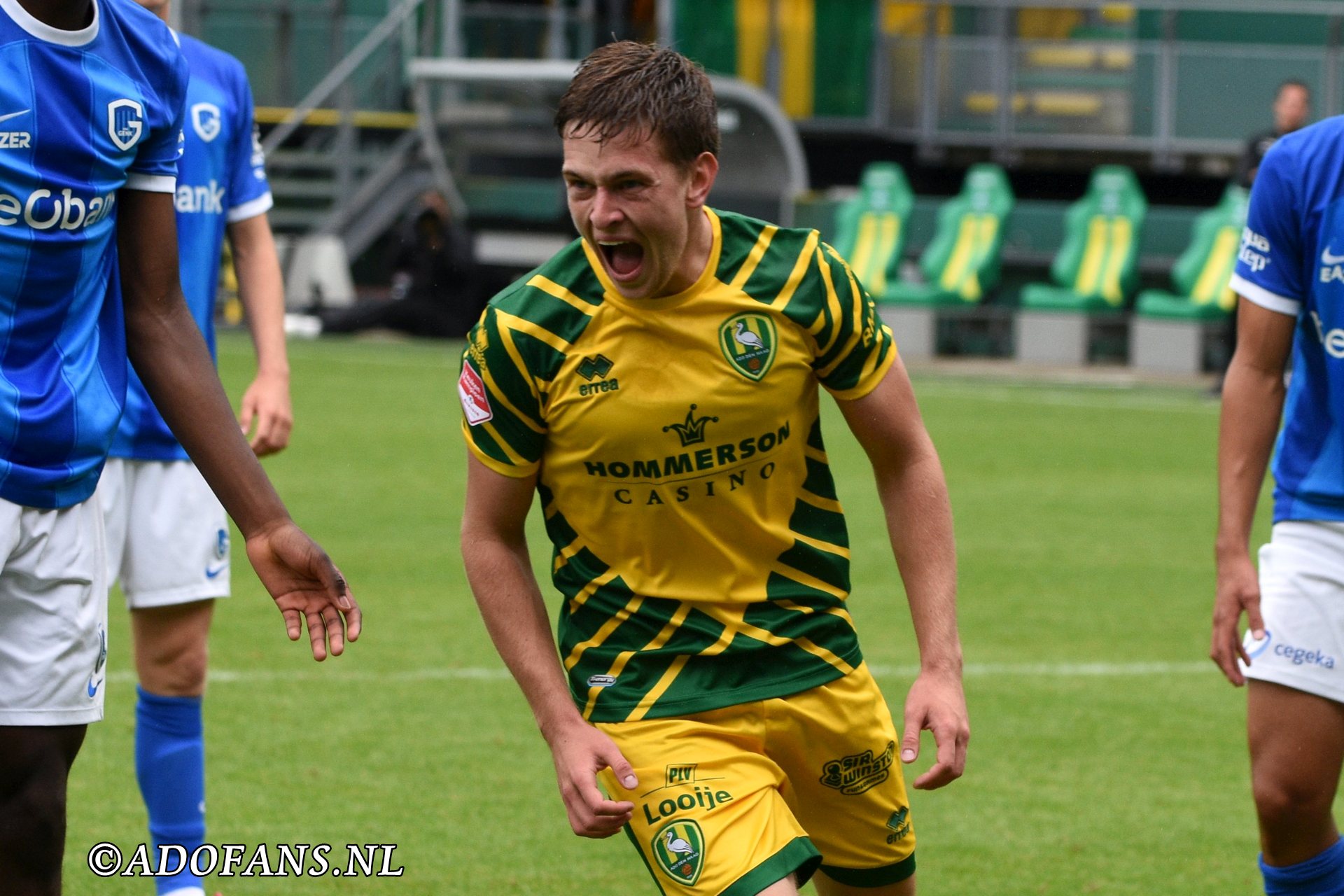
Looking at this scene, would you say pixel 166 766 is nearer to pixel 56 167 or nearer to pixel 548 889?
pixel 548 889

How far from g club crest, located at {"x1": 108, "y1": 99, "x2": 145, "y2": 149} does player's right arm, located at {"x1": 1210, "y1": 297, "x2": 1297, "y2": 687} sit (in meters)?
2.11

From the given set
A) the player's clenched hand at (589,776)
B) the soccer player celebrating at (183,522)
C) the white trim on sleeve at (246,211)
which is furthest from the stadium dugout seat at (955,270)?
the player's clenched hand at (589,776)

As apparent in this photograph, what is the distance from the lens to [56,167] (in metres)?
3.04

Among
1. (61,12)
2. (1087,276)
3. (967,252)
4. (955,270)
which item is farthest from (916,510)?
(967,252)

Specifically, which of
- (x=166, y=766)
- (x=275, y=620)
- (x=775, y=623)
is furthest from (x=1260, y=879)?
(x=275, y=620)

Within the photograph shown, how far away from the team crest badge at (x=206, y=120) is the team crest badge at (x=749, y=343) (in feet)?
6.35

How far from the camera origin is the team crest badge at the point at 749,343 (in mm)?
3420

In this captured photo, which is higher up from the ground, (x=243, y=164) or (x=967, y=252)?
(x=243, y=164)

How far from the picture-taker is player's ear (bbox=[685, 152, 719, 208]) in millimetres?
3314

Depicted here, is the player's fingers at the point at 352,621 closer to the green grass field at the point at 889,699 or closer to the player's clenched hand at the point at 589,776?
the player's clenched hand at the point at 589,776

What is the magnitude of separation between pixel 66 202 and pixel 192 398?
39 cm

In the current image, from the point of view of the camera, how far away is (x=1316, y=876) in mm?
4004

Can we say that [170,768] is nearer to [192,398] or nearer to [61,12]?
[192,398]

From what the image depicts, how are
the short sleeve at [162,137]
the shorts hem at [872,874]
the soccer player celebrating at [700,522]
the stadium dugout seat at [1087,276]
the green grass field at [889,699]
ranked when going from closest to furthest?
the short sleeve at [162,137] → the soccer player celebrating at [700,522] → the shorts hem at [872,874] → the green grass field at [889,699] → the stadium dugout seat at [1087,276]
